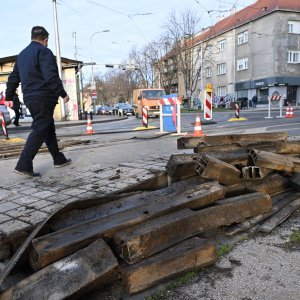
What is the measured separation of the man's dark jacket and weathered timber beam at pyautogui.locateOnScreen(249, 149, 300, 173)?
2.87 m

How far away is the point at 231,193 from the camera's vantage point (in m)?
3.39

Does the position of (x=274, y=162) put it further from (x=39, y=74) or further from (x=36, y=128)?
(x=39, y=74)

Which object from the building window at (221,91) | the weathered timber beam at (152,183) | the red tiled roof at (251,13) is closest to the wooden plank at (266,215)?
the weathered timber beam at (152,183)

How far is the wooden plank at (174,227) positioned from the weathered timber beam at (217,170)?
358 millimetres

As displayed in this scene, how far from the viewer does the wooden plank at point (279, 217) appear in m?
3.02

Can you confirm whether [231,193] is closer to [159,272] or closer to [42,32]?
[159,272]

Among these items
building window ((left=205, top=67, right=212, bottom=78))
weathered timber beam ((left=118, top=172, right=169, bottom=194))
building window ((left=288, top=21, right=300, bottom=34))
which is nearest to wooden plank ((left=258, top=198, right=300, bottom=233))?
weathered timber beam ((left=118, top=172, right=169, bottom=194))

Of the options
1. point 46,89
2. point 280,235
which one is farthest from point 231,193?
point 46,89

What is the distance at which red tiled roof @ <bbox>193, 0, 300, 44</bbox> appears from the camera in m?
42.8

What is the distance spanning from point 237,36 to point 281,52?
8816 millimetres

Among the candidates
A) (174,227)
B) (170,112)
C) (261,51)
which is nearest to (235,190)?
(174,227)

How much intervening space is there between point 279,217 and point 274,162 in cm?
64

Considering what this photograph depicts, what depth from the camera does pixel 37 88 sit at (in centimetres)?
502

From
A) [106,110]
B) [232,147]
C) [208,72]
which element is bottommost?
[106,110]
